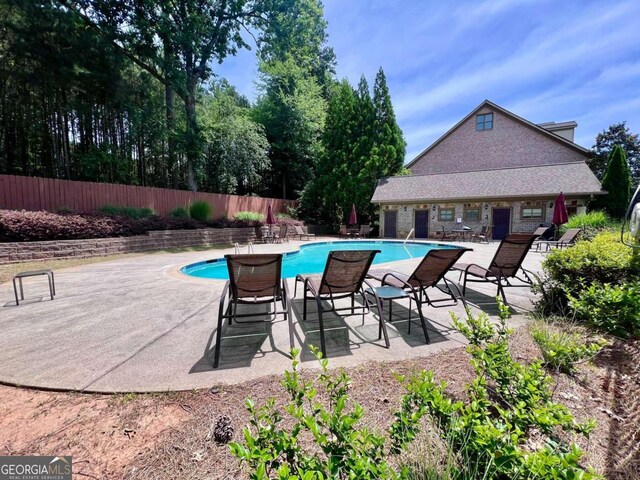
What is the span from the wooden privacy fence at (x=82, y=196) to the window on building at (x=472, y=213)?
15197 mm

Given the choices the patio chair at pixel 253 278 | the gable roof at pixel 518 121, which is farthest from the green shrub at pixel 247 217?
the gable roof at pixel 518 121

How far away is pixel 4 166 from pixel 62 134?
3151 mm

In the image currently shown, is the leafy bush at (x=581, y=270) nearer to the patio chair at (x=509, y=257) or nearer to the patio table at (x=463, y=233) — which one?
the patio chair at (x=509, y=257)

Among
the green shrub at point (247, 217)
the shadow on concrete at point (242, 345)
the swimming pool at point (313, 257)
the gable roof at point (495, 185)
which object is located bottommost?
the swimming pool at point (313, 257)

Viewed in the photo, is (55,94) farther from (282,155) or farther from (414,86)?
(414,86)

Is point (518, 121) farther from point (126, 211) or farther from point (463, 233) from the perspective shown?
point (126, 211)

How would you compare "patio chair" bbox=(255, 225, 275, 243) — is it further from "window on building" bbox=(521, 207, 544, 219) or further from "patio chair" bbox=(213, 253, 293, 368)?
"window on building" bbox=(521, 207, 544, 219)

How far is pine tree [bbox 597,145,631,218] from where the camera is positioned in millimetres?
14289

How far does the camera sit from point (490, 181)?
1731 centimetres

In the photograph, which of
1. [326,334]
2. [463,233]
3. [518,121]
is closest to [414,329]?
[326,334]

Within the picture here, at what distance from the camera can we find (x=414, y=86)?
1479cm

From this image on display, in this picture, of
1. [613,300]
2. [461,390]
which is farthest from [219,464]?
[613,300]

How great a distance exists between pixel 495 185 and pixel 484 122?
7358 mm

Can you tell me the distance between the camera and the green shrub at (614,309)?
249 cm
